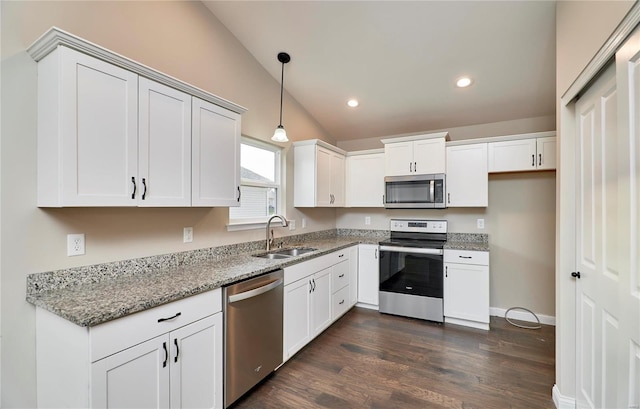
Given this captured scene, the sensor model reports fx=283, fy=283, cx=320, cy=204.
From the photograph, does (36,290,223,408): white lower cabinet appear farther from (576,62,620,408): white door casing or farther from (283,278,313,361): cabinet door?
(576,62,620,408): white door casing

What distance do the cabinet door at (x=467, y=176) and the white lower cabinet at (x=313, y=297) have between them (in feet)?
5.18

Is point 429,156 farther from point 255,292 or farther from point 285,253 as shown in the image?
point 255,292

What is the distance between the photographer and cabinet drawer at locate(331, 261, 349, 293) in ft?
10.9

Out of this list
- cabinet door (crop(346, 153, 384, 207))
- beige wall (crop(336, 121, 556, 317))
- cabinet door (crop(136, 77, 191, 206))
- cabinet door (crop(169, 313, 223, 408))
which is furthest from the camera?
cabinet door (crop(346, 153, 384, 207))

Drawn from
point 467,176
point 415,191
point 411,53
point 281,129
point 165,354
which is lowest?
point 165,354

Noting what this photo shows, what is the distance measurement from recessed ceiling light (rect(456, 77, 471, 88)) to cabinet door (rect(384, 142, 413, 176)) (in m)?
0.85

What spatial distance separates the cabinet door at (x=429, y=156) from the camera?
3.55 m

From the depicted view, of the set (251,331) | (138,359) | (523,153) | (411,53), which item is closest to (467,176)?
(523,153)

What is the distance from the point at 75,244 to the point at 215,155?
3.47 ft

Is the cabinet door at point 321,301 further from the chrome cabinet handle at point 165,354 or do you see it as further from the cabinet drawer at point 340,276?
the chrome cabinet handle at point 165,354

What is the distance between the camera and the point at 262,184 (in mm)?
3291

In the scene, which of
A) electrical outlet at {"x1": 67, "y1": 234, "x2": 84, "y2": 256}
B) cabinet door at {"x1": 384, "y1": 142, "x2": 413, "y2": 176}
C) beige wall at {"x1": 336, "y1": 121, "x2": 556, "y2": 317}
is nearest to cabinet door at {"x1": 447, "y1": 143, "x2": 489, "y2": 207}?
beige wall at {"x1": 336, "y1": 121, "x2": 556, "y2": 317}

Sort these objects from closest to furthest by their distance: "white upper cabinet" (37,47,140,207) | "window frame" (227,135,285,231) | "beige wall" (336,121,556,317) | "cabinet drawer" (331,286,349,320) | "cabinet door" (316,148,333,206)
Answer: "white upper cabinet" (37,47,140,207) < "window frame" (227,135,285,231) < "cabinet drawer" (331,286,349,320) < "beige wall" (336,121,556,317) < "cabinet door" (316,148,333,206)

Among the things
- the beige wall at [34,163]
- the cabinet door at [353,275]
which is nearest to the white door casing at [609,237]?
the cabinet door at [353,275]
